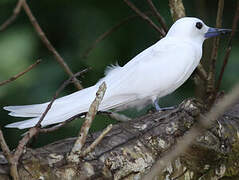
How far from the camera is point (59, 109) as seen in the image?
8.38 feet

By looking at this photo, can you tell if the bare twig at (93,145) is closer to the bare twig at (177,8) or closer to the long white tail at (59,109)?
the long white tail at (59,109)

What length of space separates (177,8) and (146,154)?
1.21 metres

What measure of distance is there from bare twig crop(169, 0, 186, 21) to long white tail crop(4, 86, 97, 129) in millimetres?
614

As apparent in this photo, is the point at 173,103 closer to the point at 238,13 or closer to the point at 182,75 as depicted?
the point at 182,75

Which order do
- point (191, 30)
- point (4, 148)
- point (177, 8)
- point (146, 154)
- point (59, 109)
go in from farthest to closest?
point (191, 30) < point (177, 8) < point (59, 109) < point (146, 154) < point (4, 148)

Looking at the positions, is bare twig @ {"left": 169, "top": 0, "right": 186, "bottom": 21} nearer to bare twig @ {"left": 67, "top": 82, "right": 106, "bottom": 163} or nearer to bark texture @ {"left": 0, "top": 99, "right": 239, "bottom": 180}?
bark texture @ {"left": 0, "top": 99, "right": 239, "bottom": 180}

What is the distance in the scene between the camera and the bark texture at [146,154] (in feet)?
5.47

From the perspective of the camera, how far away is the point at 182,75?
290cm

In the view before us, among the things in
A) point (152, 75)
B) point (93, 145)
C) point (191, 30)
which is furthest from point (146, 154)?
point (191, 30)

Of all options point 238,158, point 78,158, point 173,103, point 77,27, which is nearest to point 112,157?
point 78,158

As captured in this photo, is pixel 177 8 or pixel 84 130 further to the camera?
pixel 177 8

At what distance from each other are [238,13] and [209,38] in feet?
4.61

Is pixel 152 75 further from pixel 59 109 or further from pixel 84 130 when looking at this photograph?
pixel 84 130

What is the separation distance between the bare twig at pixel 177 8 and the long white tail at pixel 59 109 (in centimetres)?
61
